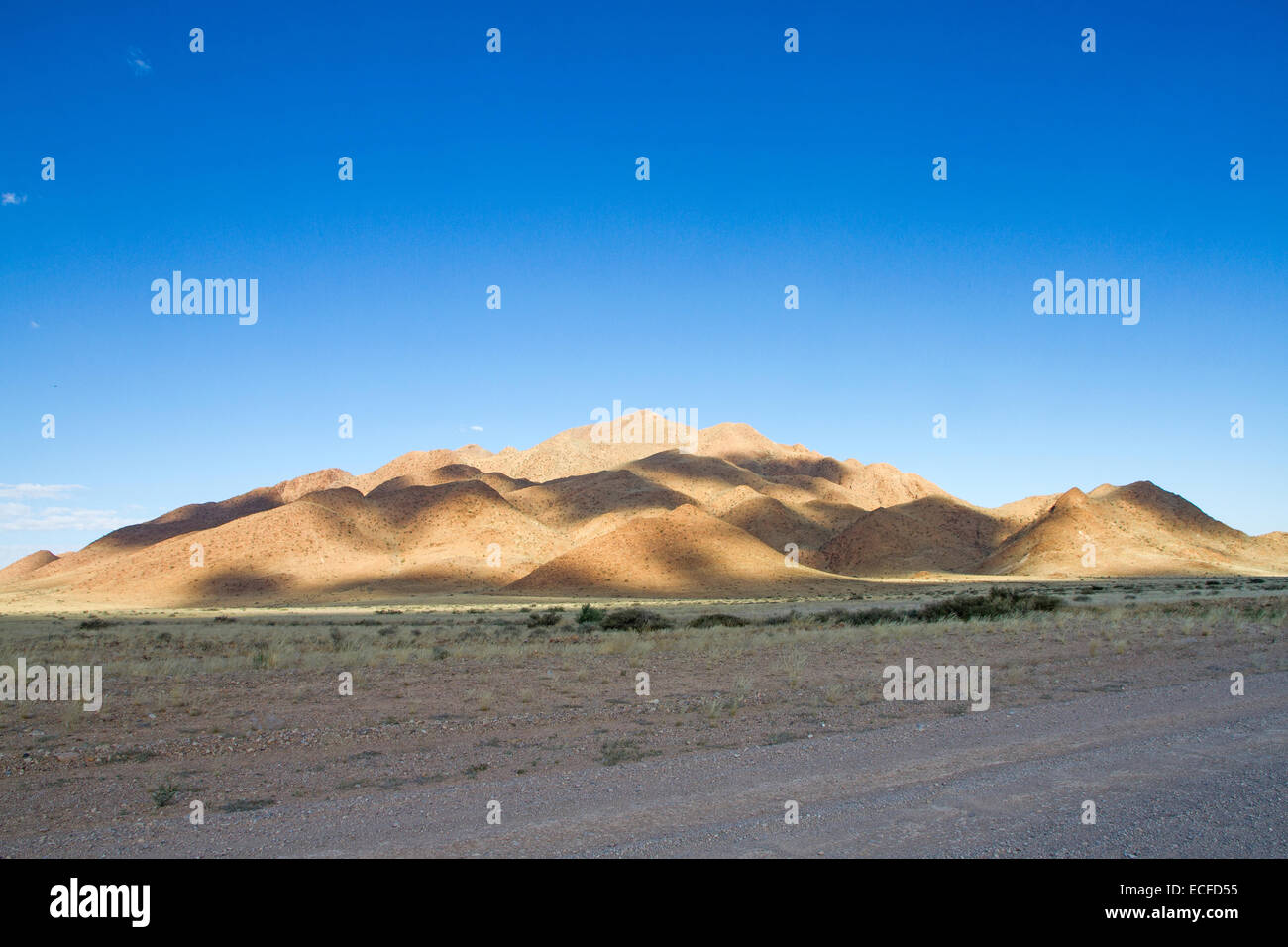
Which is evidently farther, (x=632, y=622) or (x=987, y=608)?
(x=987, y=608)

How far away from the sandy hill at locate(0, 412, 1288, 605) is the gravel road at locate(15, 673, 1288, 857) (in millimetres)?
65496

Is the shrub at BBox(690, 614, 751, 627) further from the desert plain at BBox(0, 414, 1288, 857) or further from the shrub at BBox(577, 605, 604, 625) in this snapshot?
the shrub at BBox(577, 605, 604, 625)

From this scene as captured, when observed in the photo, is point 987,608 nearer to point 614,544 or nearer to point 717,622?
point 717,622

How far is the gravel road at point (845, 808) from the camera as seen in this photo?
19.9 ft

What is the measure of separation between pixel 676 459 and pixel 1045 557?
3018 inches

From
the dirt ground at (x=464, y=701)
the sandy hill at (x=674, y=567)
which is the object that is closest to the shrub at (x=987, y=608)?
the dirt ground at (x=464, y=701)

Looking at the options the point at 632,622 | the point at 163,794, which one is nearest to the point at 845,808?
the point at 163,794

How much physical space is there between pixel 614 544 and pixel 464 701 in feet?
232

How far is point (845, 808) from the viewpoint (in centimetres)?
698

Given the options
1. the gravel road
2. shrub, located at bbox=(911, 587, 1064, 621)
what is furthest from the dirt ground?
shrub, located at bbox=(911, 587, 1064, 621)

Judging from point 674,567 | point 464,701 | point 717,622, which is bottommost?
point 674,567

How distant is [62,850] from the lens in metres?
6.38
